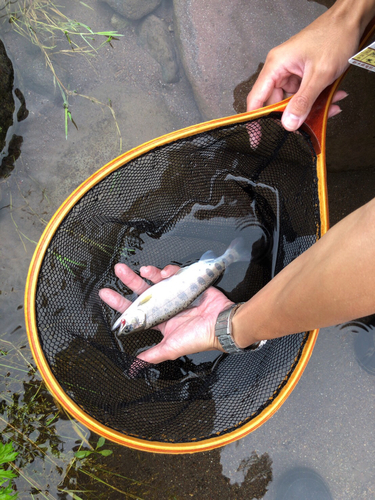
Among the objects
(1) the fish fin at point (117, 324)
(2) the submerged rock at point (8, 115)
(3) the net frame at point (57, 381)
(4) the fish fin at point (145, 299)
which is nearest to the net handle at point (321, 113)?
(3) the net frame at point (57, 381)

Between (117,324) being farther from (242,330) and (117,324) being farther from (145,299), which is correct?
(242,330)

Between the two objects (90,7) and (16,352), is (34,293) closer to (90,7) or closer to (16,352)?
(16,352)

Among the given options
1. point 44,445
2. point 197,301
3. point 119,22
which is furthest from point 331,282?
point 119,22

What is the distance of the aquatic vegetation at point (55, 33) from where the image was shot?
9.57 feet

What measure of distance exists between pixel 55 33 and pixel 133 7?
0.77 meters

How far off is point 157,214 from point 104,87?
136 centimetres

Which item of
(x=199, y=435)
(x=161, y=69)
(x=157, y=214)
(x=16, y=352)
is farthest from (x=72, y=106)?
(x=199, y=435)

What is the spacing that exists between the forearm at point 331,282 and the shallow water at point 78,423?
5.49 feet

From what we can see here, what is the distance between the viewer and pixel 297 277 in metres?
1.35

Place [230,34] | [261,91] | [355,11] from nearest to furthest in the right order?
1. [355,11]
2. [261,91]
3. [230,34]

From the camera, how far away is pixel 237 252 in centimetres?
276

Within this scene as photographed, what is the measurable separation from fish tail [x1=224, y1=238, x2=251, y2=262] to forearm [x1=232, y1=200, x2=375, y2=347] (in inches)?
46.2

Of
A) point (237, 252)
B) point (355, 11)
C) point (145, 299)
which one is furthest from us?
point (237, 252)

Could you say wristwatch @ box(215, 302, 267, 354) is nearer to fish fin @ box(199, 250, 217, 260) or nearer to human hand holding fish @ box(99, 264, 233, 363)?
human hand holding fish @ box(99, 264, 233, 363)
